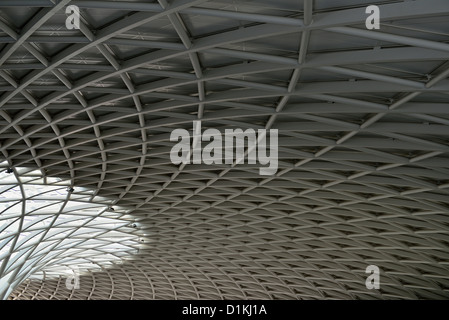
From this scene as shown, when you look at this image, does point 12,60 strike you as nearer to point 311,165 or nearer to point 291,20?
point 291,20

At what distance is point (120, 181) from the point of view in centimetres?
4778

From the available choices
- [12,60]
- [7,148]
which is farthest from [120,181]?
[12,60]

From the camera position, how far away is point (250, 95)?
27.2 metres

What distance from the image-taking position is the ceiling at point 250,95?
2003 centimetres

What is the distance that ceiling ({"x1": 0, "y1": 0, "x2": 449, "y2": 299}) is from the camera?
65.7ft

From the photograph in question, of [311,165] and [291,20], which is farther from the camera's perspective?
[311,165]

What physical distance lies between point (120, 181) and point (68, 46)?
25000 mm

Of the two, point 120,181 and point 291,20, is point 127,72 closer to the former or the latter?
point 291,20

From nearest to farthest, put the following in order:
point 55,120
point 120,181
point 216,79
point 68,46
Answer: point 68,46
point 216,79
point 55,120
point 120,181
